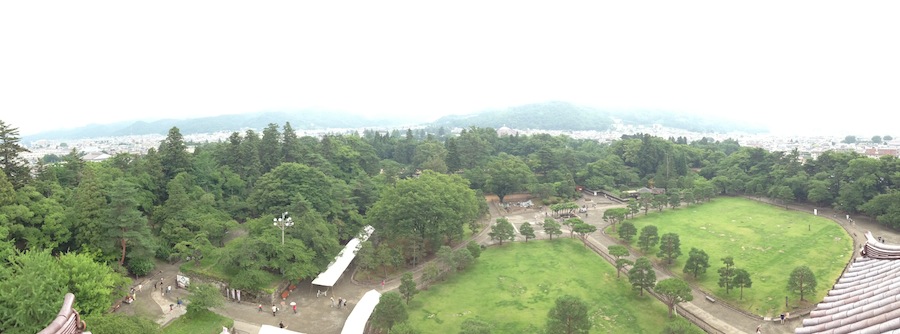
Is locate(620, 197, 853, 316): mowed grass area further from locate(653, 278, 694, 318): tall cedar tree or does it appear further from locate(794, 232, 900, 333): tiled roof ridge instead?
locate(794, 232, 900, 333): tiled roof ridge

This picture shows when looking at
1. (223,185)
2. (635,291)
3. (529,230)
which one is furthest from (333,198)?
(635,291)

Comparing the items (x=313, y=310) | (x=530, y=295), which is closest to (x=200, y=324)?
(x=313, y=310)

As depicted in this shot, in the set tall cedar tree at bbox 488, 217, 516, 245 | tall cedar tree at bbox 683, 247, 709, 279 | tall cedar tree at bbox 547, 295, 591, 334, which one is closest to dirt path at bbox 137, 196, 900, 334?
tall cedar tree at bbox 683, 247, 709, 279

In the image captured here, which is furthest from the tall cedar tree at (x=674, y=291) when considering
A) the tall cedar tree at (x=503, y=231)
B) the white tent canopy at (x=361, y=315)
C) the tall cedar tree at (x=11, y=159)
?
the tall cedar tree at (x=11, y=159)

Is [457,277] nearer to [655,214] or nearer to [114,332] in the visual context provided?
[114,332]

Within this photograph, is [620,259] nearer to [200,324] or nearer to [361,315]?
[361,315]

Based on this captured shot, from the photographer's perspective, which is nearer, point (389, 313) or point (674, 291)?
point (389, 313)
